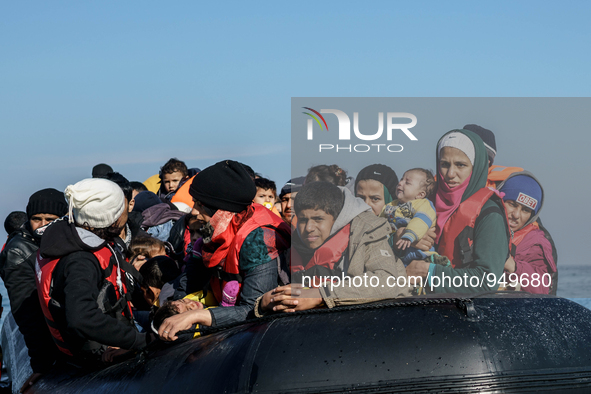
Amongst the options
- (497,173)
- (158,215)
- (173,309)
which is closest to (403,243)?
(497,173)

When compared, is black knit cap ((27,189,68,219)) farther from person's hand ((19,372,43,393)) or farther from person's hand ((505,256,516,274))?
person's hand ((505,256,516,274))

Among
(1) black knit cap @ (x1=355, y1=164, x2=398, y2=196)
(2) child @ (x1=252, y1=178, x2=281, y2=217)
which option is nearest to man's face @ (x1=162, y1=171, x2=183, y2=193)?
(2) child @ (x1=252, y1=178, x2=281, y2=217)

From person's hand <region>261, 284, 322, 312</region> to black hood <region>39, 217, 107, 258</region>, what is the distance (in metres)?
0.94

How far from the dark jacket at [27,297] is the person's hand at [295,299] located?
1.84m

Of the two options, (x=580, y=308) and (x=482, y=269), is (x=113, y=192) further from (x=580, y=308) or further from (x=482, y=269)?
(x=580, y=308)

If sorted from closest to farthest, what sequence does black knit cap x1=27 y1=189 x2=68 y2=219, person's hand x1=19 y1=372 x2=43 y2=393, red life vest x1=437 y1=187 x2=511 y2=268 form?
red life vest x1=437 y1=187 x2=511 y2=268, person's hand x1=19 y1=372 x2=43 y2=393, black knit cap x1=27 y1=189 x2=68 y2=219

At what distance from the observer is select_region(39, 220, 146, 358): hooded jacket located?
263 cm

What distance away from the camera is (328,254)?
243cm

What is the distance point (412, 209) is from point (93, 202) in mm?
1554

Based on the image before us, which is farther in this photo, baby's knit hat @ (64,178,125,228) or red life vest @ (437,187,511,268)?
baby's knit hat @ (64,178,125,228)

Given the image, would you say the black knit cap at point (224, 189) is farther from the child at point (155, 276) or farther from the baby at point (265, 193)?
the baby at point (265, 193)

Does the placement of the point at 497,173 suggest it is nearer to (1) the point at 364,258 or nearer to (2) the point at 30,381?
(1) the point at 364,258

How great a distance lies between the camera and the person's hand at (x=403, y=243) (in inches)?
89.4

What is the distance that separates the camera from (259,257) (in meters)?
2.76
